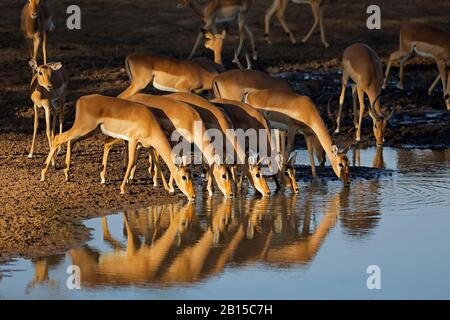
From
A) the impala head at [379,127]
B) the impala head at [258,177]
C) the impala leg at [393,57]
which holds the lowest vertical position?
the impala head at [258,177]

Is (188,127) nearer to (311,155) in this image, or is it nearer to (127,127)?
(127,127)

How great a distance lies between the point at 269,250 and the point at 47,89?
507 centimetres

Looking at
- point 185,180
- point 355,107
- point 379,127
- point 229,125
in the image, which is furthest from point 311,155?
point 355,107

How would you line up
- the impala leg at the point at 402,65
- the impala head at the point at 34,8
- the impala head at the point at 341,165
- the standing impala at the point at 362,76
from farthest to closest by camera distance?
the impala leg at the point at 402,65, the impala head at the point at 34,8, the standing impala at the point at 362,76, the impala head at the point at 341,165

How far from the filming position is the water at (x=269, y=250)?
826 centimetres

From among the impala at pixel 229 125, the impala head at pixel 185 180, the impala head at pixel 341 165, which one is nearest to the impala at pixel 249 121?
the impala at pixel 229 125

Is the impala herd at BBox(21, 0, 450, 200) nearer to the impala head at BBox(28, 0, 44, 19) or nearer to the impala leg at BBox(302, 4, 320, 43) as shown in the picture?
the impala head at BBox(28, 0, 44, 19)

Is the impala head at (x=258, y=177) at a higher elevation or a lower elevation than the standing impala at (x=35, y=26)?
lower

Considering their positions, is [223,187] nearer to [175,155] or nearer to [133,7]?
[175,155]

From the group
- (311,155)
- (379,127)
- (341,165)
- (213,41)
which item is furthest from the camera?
(213,41)

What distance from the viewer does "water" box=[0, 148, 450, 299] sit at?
826cm

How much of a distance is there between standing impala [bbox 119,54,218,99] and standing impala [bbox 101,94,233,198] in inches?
110

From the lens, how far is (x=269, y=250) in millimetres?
9555

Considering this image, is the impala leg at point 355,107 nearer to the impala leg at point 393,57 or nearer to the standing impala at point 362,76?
the standing impala at point 362,76
